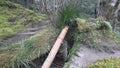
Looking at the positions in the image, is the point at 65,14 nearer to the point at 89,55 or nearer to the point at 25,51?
the point at 89,55

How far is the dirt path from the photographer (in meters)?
2.60

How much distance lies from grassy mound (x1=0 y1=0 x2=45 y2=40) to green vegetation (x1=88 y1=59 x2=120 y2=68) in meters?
1.47

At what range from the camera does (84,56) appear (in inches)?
110

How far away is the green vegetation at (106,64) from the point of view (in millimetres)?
2480

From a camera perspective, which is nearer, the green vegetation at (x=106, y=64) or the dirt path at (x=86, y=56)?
the green vegetation at (x=106, y=64)

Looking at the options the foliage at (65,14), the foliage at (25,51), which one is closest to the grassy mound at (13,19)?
the foliage at (25,51)

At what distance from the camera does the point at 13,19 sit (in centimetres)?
452

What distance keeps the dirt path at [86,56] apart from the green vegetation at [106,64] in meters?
0.10

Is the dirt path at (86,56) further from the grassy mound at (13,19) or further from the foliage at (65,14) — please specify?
the grassy mound at (13,19)

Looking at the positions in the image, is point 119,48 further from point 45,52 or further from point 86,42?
point 45,52

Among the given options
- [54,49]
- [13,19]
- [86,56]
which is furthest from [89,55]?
[13,19]

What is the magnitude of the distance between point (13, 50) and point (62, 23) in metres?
0.70

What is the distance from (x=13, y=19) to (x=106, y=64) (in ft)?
8.23

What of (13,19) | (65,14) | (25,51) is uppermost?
(65,14)
